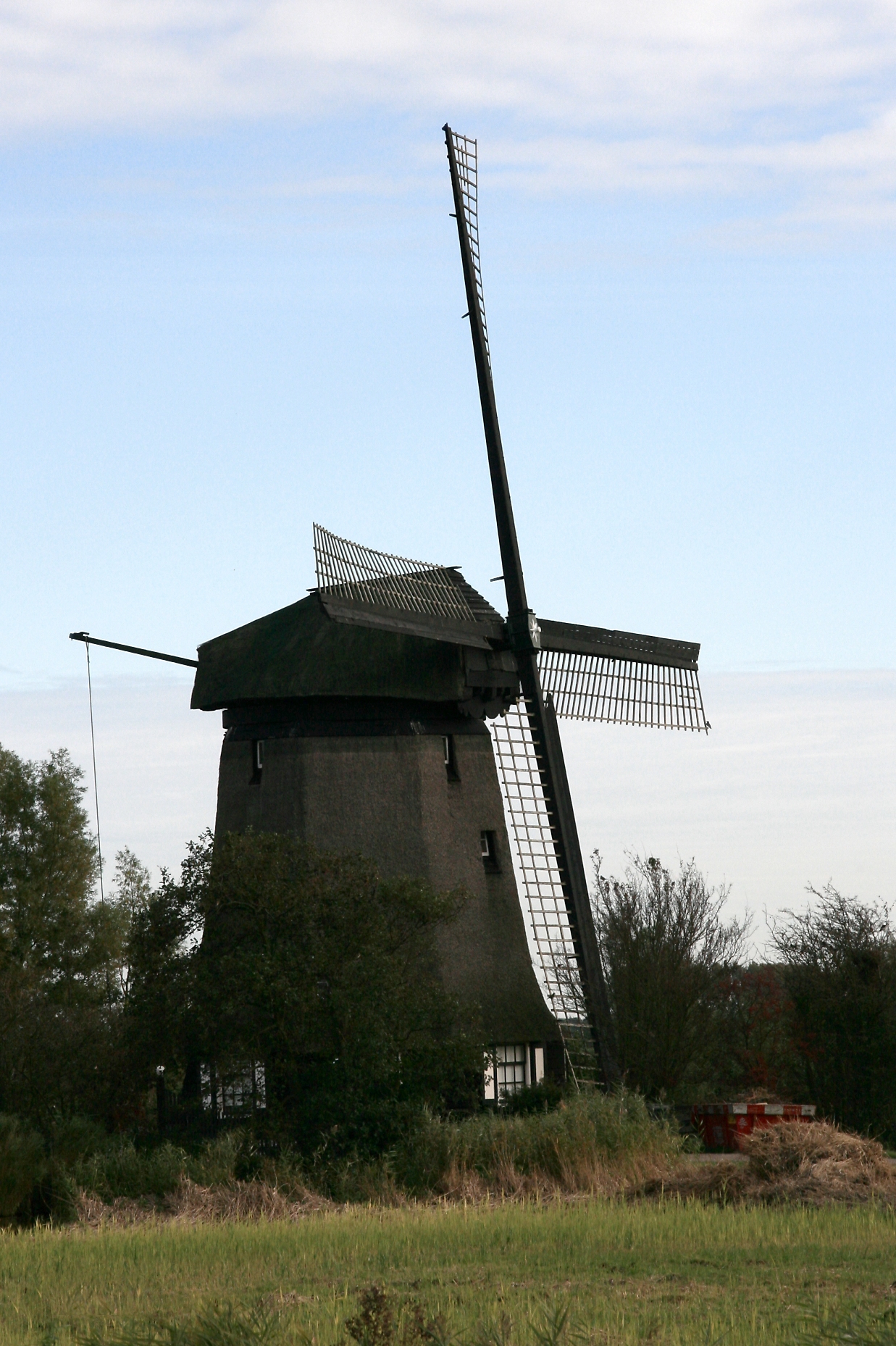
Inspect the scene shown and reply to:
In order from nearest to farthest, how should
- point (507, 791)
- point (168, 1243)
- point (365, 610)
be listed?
point (168, 1243)
point (365, 610)
point (507, 791)

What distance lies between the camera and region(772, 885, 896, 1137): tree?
25000 mm

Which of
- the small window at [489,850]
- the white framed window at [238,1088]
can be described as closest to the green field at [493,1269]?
the white framed window at [238,1088]

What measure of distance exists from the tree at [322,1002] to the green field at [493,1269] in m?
3.58

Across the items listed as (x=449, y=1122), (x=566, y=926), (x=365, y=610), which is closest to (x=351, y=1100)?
(x=449, y=1122)

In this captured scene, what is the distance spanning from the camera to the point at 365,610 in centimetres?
2166

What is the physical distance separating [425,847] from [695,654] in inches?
221

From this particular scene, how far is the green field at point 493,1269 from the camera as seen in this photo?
32.3ft

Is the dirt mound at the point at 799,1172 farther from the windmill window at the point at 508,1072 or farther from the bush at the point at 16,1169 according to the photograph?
the bush at the point at 16,1169

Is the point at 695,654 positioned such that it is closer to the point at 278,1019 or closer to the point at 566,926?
the point at 566,926

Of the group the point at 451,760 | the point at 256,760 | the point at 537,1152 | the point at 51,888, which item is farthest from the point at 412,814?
the point at 51,888

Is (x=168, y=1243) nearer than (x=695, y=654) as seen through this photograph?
Yes

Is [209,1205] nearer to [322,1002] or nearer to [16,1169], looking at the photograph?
[16,1169]

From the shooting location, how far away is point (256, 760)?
24281 millimetres

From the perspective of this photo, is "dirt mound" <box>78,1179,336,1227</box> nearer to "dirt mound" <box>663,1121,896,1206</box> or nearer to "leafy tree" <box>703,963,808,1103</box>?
"dirt mound" <box>663,1121,896,1206</box>
